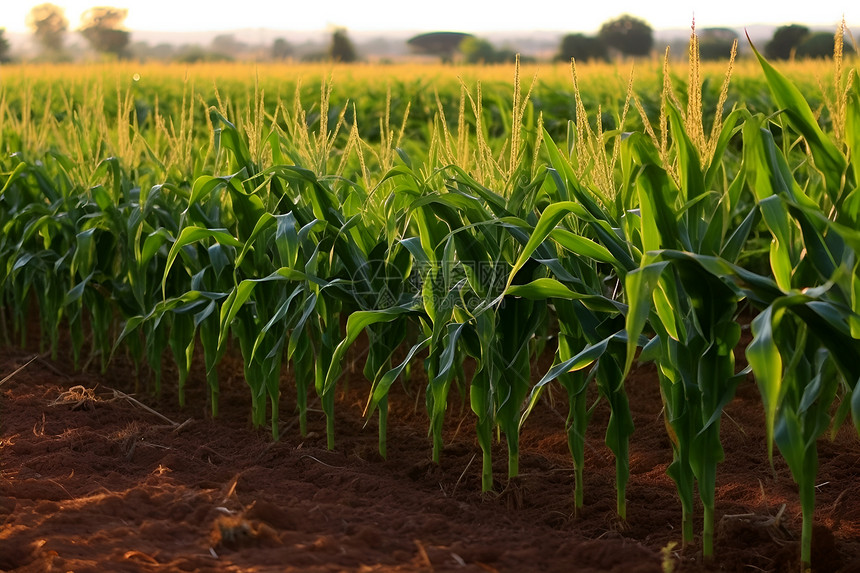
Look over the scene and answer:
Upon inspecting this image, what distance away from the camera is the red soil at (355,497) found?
1903 millimetres

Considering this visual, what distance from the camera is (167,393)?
375 cm

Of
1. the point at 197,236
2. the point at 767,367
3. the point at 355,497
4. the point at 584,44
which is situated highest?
the point at 584,44

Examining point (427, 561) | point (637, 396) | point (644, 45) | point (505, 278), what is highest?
point (644, 45)

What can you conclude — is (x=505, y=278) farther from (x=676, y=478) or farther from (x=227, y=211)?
(x=227, y=211)

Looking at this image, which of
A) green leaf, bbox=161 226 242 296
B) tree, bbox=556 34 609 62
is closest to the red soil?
green leaf, bbox=161 226 242 296

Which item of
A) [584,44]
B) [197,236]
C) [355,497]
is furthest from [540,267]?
[584,44]

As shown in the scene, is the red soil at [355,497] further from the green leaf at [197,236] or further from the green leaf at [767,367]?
the green leaf at [197,236]

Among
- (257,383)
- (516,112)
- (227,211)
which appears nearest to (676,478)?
(516,112)


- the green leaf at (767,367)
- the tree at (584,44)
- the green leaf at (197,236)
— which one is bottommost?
the green leaf at (767,367)

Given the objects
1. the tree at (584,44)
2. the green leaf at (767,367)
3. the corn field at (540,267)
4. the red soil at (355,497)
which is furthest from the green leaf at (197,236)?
the tree at (584,44)

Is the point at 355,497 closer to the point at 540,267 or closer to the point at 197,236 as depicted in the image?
the point at 540,267

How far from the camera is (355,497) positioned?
233 centimetres

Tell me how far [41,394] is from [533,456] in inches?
81.5

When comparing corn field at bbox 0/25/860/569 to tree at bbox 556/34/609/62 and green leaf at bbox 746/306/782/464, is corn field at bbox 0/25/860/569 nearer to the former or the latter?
green leaf at bbox 746/306/782/464
